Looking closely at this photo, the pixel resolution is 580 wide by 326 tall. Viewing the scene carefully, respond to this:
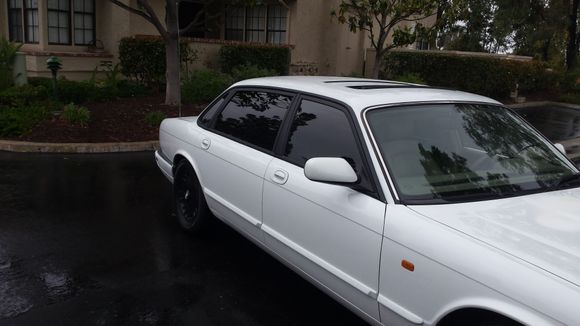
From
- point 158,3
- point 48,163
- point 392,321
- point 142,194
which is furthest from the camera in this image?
point 158,3

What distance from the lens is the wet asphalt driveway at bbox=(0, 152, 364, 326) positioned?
12.3ft

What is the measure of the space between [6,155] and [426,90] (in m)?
6.93

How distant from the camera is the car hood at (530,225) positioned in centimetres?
237

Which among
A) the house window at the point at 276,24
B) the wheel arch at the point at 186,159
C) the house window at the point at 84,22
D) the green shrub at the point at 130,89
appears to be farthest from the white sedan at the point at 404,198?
the house window at the point at 276,24

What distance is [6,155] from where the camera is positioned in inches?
330

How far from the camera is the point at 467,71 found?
18.1 meters

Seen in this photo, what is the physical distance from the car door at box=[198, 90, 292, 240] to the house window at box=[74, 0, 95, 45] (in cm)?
1198

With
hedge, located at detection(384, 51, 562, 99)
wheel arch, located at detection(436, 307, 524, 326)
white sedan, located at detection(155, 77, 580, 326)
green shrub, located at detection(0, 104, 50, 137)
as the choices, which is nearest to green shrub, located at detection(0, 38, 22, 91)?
green shrub, located at detection(0, 104, 50, 137)

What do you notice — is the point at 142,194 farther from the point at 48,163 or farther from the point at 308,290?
the point at 308,290

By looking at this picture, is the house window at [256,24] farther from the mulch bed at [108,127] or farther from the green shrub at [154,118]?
the green shrub at [154,118]

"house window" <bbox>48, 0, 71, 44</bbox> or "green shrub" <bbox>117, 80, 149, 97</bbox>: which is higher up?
"house window" <bbox>48, 0, 71, 44</bbox>

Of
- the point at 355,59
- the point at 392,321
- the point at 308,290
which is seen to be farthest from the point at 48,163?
the point at 355,59

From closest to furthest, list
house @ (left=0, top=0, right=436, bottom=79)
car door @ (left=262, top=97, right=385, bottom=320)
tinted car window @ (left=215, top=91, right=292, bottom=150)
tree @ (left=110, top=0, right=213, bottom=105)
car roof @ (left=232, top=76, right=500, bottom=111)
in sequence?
car door @ (left=262, top=97, right=385, bottom=320)
car roof @ (left=232, top=76, right=500, bottom=111)
tinted car window @ (left=215, top=91, right=292, bottom=150)
tree @ (left=110, top=0, right=213, bottom=105)
house @ (left=0, top=0, right=436, bottom=79)

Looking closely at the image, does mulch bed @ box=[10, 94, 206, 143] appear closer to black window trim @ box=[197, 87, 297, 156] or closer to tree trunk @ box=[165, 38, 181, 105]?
tree trunk @ box=[165, 38, 181, 105]
